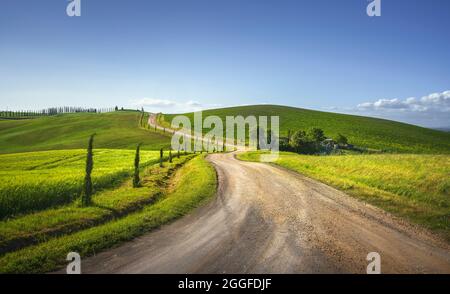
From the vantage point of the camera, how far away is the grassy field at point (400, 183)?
15.3 metres

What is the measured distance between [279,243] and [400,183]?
14.2 m

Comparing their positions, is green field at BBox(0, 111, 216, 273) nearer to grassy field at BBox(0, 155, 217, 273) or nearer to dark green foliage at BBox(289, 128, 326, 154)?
grassy field at BBox(0, 155, 217, 273)

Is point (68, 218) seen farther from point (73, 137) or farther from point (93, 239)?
point (73, 137)

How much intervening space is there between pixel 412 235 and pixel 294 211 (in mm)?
5482

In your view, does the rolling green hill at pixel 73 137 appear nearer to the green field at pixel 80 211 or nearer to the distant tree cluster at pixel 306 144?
the distant tree cluster at pixel 306 144

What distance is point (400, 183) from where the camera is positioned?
20.5 metres

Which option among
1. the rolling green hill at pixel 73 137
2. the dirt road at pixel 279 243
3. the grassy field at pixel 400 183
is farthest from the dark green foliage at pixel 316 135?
the dirt road at pixel 279 243

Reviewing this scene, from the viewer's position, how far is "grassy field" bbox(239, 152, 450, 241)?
15.3 metres

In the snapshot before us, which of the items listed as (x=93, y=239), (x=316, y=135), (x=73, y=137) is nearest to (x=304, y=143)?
(x=316, y=135)

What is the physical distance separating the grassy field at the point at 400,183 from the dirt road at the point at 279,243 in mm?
1538

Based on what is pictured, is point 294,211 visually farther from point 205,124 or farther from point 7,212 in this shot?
point 205,124

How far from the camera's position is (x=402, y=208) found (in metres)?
16.2

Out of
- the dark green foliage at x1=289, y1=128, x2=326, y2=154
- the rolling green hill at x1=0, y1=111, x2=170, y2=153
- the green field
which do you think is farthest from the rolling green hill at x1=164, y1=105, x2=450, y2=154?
the green field
